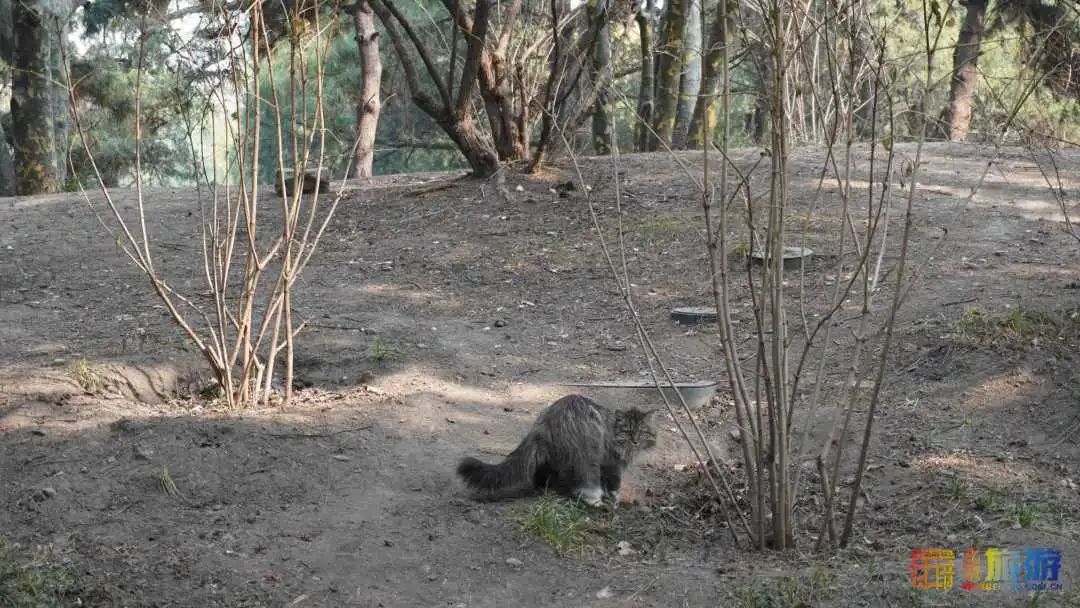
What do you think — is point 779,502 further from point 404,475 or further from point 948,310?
point 948,310

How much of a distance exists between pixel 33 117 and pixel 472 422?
11.3m

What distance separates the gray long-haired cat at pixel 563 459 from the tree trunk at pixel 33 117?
38.4 ft

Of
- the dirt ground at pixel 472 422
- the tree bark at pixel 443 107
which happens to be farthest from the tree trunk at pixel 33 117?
the tree bark at pixel 443 107

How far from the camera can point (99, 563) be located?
4.02 m

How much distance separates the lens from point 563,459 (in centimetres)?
472

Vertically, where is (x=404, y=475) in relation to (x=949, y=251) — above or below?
below

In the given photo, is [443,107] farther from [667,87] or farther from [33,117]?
[33,117]

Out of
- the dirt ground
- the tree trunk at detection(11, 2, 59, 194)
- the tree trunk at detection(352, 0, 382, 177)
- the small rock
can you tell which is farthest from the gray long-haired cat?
the tree trunk at detection(11, 2, 59, 194)

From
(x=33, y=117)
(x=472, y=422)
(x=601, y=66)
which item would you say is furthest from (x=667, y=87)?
(x=472, y=422)

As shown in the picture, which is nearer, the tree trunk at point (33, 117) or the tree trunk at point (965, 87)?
the tree trunk at point (33, 117)

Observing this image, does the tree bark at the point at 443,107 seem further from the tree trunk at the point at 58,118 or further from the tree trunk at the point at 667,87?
the tree trunk at the point at 58,118

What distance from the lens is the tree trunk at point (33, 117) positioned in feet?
46.2

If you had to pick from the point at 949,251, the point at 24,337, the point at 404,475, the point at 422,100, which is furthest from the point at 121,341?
the point at 949,251

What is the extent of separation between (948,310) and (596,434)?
318cm
